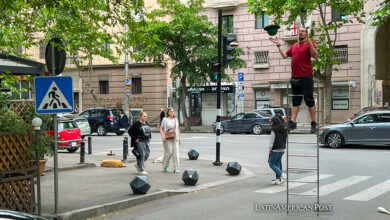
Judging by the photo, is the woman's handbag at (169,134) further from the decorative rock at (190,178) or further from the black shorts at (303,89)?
the black shorts at (303,89)

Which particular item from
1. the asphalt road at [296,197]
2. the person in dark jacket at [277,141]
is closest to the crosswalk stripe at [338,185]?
the asphalt road at [296,197]

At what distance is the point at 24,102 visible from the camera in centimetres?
1053

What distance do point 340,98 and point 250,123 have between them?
7619 mm

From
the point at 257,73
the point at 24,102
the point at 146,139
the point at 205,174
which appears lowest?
the point at 205,174

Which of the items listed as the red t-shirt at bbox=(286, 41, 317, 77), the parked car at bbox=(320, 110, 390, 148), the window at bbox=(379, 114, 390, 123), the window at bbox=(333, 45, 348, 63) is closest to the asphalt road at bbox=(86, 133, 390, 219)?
the red t-shirt at bbox=(286, 41, 317, 77)

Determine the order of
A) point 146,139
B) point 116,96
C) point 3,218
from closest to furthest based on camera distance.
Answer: point 3,218, point 146,139, point 116,96

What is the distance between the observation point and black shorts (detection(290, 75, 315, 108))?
20.3ft

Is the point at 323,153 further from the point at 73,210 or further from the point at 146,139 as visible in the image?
the point at 73,210

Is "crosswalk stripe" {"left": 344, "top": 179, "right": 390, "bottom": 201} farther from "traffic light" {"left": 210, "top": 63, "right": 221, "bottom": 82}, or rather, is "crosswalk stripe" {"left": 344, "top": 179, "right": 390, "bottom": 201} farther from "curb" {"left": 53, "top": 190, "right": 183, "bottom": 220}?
"traffic light" {"left": 210, "top": 63, "right": 221, "bottom": 82}

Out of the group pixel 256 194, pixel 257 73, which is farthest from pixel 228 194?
pixel 257 73

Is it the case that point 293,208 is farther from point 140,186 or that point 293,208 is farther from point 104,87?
point 104,87

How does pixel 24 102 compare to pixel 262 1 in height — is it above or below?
below

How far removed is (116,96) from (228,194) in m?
31.6

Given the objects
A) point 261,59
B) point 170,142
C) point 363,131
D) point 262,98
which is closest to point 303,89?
point 170,142
